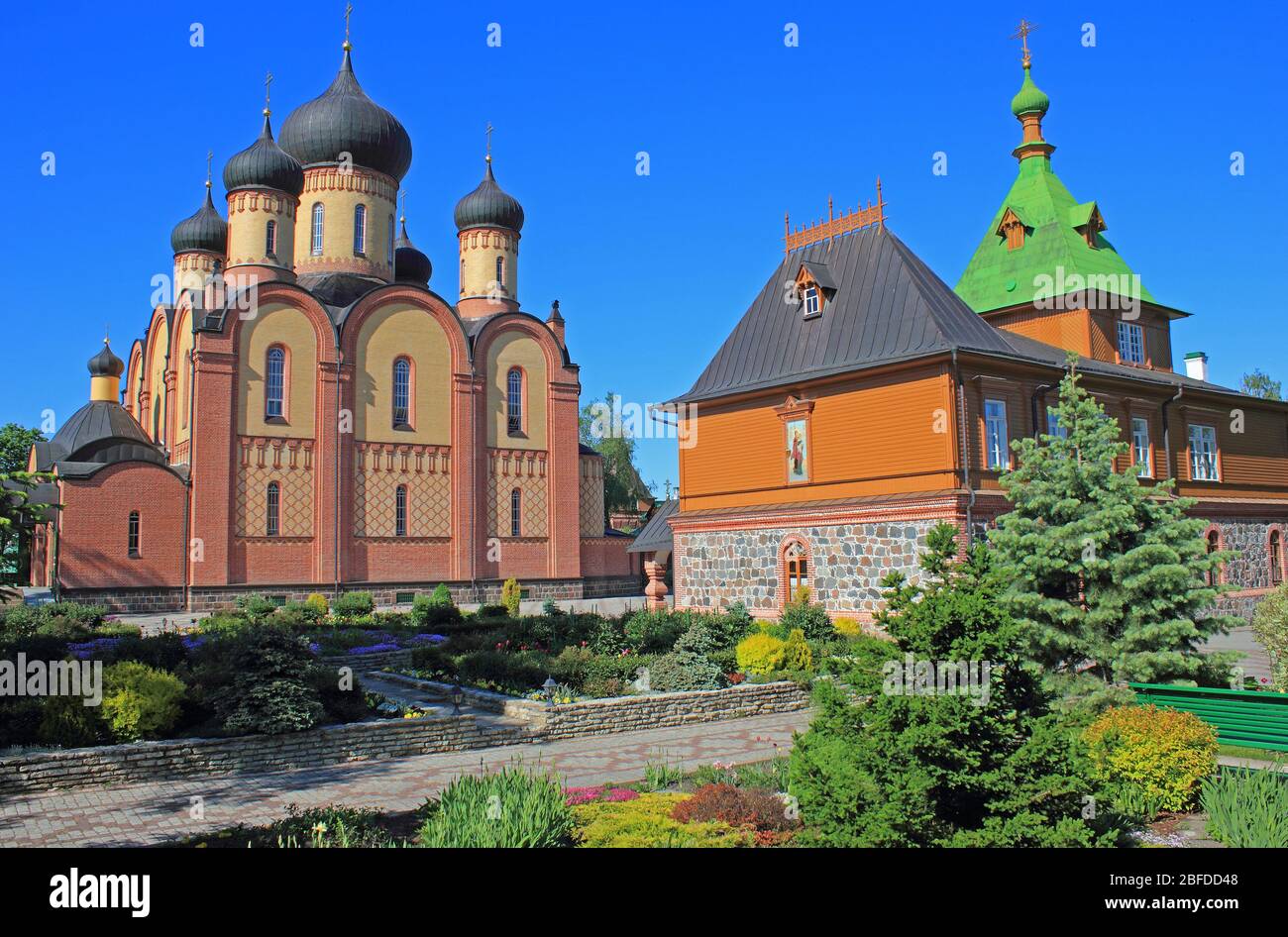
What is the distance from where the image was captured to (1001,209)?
1181 inches

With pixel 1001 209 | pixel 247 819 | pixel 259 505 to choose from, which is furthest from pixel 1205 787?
pixel 259 505

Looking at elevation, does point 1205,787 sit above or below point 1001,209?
below

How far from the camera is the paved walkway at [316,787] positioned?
8.47m

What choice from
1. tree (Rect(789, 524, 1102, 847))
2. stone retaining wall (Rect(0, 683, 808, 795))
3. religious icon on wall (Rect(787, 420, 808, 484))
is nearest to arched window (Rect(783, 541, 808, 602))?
religious icon on wall (Rect(787, 420, 808, 484))

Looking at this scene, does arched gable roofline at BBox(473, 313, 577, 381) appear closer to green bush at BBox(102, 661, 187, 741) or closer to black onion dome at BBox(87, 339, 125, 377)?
black onion dome at BBox(87, 339, 125, 377)

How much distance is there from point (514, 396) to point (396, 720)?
2775cm

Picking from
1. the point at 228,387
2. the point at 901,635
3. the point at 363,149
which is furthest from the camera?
the point at 363,149

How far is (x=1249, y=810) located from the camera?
284 inches

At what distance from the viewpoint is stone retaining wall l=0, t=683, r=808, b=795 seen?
992 centimetres

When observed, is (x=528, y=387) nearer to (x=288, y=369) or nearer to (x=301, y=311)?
(x=301, y=311)
